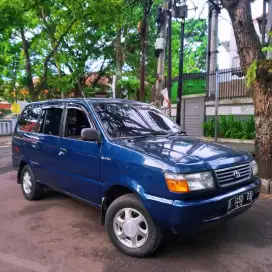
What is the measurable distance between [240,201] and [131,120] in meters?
1.81

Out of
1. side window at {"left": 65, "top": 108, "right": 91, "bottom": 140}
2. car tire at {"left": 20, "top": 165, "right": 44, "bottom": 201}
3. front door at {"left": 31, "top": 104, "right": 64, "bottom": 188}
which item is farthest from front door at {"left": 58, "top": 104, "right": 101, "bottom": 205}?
car tire at {"left": 20, "top": 165, "right": 44, "bottom": 201}

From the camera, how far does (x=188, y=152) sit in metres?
3.35

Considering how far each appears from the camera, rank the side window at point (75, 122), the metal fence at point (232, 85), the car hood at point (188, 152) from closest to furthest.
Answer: the car hood at point (188, 152)
the side window at point (75, 122)
the metal fence at point (232, 85)

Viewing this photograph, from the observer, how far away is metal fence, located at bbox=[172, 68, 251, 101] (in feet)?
34.3

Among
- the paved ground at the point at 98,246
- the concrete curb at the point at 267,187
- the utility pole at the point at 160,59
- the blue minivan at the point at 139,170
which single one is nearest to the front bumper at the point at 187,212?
the blue minivan at the point at 139,170

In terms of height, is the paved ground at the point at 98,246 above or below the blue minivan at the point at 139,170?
below

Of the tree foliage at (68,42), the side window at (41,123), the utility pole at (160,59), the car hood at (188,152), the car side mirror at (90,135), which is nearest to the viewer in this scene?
the car hood at (188,152)

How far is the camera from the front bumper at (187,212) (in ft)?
9.65

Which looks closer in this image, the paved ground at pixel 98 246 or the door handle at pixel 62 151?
the paved ground at pixel 98 246

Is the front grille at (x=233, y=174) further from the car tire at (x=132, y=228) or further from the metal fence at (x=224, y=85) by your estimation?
the metal fence at (x=224, y=85)

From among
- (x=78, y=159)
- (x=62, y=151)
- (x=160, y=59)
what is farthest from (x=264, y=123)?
(x=160, y=59)

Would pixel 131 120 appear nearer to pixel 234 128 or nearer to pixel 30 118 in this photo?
pixel 30 118

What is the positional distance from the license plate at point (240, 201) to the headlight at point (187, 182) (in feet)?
1.27

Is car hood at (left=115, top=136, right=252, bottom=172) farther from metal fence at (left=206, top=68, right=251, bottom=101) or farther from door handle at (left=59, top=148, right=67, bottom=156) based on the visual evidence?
metal fence at (left=206, top=68, right=251, bottom=101)
